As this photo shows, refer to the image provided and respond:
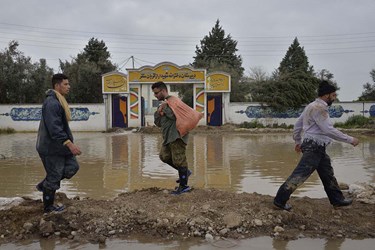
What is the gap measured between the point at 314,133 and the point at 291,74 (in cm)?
2407

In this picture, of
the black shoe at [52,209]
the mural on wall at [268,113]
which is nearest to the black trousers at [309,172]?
the black shoe at [52,209]

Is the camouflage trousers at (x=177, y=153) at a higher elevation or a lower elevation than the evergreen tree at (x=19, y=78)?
lower

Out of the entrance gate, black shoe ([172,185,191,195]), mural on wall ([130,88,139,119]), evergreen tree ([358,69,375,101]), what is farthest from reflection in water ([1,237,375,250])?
evergreen tree ([358,69,375,101])

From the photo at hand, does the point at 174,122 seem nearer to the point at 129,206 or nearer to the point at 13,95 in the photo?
the point at 129,206

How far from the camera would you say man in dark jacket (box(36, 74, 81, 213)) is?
176 inches

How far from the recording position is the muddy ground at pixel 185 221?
422 centimetres

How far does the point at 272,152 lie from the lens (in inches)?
506

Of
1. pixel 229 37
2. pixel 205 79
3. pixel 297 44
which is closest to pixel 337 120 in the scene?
pixel 205 79

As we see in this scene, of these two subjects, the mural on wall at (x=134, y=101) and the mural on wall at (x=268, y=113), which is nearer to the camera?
the mural on wall at (x=134, y=101)

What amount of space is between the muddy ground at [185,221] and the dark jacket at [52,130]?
72 centimetres

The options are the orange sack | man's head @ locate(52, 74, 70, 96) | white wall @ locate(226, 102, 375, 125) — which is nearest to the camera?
man's head @ locate(52, 74, 70, 96)

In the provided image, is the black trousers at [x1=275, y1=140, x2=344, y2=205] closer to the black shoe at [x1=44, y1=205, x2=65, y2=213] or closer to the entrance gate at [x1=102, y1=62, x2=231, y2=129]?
the black shoe at [x1=44, y1=205, x2=65, y2=213]

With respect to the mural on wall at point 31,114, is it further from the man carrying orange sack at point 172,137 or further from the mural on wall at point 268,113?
the man carrying orange sack at point 172,137

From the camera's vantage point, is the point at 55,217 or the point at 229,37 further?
the point at 229,37
